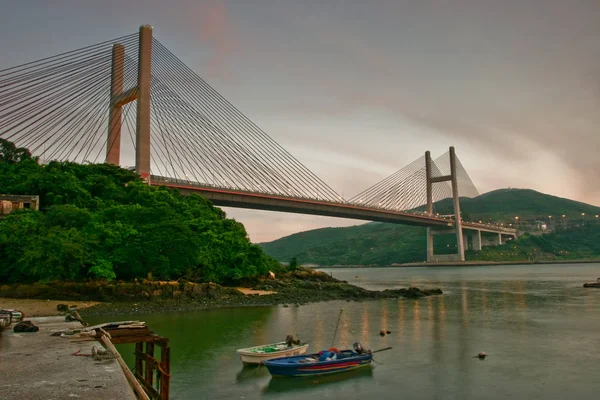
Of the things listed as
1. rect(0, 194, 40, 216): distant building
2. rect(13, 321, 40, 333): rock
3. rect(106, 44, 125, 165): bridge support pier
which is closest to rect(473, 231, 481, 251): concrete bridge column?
rect(106, 44, 125, 165): bridge support pier

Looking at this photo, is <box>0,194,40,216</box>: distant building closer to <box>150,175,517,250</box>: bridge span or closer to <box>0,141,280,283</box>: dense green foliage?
<box>0,141,280,283</box>: dense green foliage

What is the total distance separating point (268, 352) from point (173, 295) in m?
17.9

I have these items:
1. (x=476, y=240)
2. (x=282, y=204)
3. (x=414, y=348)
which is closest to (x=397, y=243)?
(x=476, y=240)

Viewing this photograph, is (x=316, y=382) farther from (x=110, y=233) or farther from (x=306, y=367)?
(x=110, y=233)

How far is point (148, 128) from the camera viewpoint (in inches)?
1529

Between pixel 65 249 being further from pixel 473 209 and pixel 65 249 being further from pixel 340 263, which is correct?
pixel 473 209

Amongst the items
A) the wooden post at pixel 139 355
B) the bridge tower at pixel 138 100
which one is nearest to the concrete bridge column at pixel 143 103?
the bridge tower at pixel 138 100

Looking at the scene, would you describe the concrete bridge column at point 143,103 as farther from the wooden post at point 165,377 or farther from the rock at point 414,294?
the wooden post at point 165,377

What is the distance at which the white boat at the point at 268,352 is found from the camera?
52.2 ft

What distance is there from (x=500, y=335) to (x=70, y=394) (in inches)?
832

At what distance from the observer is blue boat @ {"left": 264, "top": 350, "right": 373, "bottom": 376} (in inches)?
571

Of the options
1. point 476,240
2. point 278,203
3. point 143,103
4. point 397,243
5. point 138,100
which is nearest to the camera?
point 143,103

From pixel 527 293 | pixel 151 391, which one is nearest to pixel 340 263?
pixel 527 293

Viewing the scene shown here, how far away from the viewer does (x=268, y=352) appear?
635 inches
